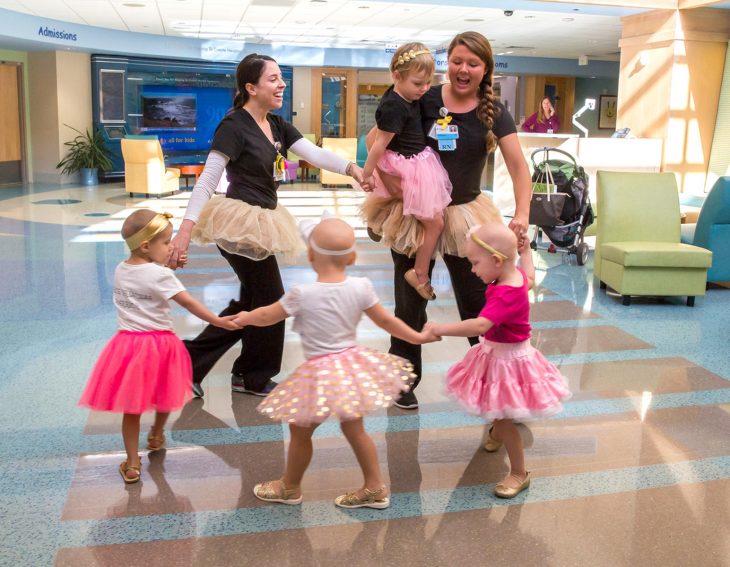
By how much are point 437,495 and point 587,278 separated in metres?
4.78

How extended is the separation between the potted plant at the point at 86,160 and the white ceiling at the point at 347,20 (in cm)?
253

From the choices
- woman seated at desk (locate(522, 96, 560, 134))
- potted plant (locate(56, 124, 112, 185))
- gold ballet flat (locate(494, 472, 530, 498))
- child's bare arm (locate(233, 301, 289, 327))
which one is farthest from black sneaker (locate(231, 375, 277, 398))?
potted plant (locate(56, 124, 112, 185))

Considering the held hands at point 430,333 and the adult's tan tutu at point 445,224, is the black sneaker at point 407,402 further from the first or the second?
the held hands at point 430,333

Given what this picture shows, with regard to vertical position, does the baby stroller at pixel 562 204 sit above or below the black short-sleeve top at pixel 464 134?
below

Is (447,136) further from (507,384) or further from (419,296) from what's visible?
(507,384)

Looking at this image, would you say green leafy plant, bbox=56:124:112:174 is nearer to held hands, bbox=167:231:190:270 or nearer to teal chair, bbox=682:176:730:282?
teal chair, bbox=682:176:730:282

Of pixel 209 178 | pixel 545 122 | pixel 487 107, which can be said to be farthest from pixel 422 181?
pixel 545 122

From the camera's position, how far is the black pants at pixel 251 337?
3574 millimetres

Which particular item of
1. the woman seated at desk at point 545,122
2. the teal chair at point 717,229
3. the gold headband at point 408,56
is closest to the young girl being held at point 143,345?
the gold headband at point 408,56

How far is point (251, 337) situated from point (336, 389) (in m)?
1.42

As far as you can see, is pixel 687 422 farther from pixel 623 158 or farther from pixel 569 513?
pixel 623 158

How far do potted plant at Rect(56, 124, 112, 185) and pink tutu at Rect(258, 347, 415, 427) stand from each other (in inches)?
→ 593

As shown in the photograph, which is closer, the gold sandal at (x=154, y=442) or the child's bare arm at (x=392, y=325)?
the child's bare arm at (x=392, y=325)

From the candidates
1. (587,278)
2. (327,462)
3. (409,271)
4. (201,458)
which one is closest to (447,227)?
(409,271)
